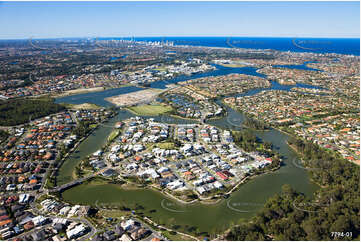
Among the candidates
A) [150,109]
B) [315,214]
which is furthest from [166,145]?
[315,214]

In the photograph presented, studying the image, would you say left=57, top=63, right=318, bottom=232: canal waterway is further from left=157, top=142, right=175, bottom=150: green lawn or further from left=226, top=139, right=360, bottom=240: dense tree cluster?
left=157, top=142, right=175, bottom=150: green lawn

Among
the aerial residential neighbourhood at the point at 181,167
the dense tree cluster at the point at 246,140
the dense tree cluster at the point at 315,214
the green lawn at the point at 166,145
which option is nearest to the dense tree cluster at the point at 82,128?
the aerial residential neighbourhood at the point at 181,167

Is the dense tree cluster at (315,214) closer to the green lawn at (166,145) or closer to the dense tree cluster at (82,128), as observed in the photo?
the green lawn at (166,145)

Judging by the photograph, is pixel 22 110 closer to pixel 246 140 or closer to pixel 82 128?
pixel 82 128

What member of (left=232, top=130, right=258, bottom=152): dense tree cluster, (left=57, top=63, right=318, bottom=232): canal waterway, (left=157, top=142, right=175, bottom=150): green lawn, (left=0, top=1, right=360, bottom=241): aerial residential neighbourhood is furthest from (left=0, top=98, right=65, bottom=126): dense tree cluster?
(left=232, top=130, right=258, bottom=152): dense tree cluster

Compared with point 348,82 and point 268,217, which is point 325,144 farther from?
point 348,82

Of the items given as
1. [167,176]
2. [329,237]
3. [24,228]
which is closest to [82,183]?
[24,228]
